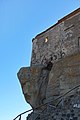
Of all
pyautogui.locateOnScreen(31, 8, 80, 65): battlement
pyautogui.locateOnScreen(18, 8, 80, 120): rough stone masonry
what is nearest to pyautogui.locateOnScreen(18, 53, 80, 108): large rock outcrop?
pyautogui.locateOnScreen(18, 8, 80, 120): rough stone masonry

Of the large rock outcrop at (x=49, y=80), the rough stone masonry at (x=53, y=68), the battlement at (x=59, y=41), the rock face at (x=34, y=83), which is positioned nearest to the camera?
the rough stone masonry at (x=53, y=68)

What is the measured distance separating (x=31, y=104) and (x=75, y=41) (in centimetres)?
466

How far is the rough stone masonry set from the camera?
1553 cm

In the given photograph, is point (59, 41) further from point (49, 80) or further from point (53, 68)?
point (49, 80)

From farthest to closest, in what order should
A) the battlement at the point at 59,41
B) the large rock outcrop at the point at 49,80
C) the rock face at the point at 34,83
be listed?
1. the battlement at the point at 59,41
2. the rock face at the point at 34,83
3. the large rock outcrop at the point at 49,80

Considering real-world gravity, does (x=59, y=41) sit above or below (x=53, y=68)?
above

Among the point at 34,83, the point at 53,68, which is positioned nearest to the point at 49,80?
the point at 53,68

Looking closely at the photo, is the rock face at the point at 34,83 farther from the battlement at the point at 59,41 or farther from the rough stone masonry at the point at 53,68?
the battlement at the point at 59,41

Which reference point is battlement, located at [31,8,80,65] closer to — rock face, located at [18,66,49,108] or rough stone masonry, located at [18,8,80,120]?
rough stone masonry, located at [18,8,80,120]

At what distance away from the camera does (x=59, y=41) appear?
19.4 meters

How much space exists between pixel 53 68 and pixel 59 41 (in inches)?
105

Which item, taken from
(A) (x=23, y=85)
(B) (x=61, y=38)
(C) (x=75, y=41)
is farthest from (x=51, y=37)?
(A) (x=23, y=85)

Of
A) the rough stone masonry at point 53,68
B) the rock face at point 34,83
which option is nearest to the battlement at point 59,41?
the rough stone masonry at point 53,68

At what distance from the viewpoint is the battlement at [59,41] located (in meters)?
18.4
